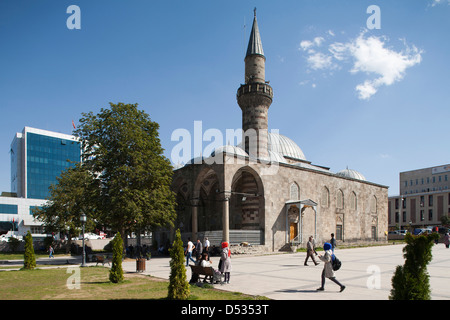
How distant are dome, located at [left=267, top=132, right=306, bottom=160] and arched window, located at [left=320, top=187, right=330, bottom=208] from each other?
7.28 metres

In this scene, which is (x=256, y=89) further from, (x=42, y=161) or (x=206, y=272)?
(x=42, y=161)

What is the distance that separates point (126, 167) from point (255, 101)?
15.6 m

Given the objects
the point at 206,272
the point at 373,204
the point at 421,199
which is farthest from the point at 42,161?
the point at 421,199

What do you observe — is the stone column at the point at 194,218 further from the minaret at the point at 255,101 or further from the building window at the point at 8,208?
the building window at the point at 8,208

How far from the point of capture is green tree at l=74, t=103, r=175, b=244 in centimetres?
2406

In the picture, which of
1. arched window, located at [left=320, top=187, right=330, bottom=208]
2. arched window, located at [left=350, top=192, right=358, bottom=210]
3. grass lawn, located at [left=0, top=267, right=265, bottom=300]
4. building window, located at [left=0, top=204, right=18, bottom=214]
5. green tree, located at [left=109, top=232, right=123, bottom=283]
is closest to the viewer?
grass lawn, located at [left=0, top=267, right=265, bottom=300]

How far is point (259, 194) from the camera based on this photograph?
99.2ft

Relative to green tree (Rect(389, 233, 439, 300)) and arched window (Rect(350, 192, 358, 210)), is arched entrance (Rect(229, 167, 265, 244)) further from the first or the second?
green tree (Rect(389, 233, 439, 300))

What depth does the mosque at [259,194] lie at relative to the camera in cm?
2908

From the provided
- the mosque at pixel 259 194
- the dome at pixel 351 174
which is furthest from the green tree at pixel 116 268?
the dome at pixel 351 174

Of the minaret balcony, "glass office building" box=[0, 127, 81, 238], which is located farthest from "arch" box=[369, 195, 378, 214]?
"glass office building" box=[0, 127, 81, 238]
